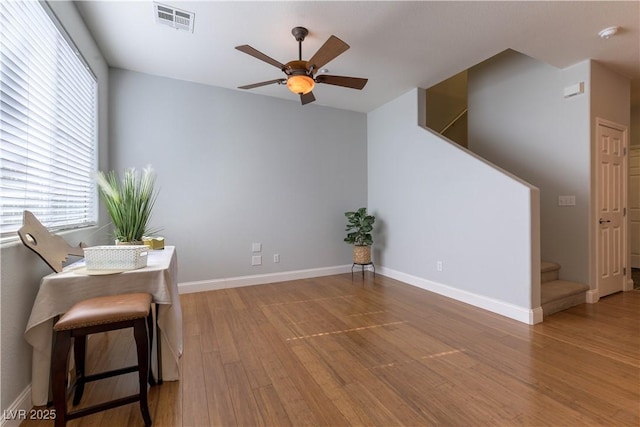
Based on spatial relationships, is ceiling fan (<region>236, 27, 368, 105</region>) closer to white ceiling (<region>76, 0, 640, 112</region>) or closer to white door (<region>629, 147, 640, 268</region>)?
white ceiling (<region>76, 0, 640, 112</region>)

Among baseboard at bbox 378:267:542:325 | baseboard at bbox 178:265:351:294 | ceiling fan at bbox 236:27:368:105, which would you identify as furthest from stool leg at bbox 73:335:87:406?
baseboard at bbox 378:267:542:325

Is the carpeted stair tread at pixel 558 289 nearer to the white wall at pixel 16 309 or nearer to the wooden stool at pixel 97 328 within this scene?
the wooden stool at pixel 97 328

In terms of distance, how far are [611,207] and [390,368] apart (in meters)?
3.61

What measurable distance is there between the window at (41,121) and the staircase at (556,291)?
4.28m

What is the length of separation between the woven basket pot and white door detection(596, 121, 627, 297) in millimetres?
2752

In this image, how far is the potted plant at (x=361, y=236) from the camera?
→ 4.52 m

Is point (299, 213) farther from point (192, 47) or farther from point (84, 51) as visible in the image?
point (84, 51)

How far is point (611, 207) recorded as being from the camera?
3.55m

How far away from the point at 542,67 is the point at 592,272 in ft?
8.45

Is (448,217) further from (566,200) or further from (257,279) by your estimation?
(257,279)

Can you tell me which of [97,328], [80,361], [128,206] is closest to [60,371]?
[97,328]

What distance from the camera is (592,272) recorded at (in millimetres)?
3354

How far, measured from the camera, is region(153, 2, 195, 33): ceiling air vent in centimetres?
238

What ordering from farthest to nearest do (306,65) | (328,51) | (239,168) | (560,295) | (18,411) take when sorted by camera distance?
(239,168) → (560,295) → (306,65) → (328,51) → (18,411)
